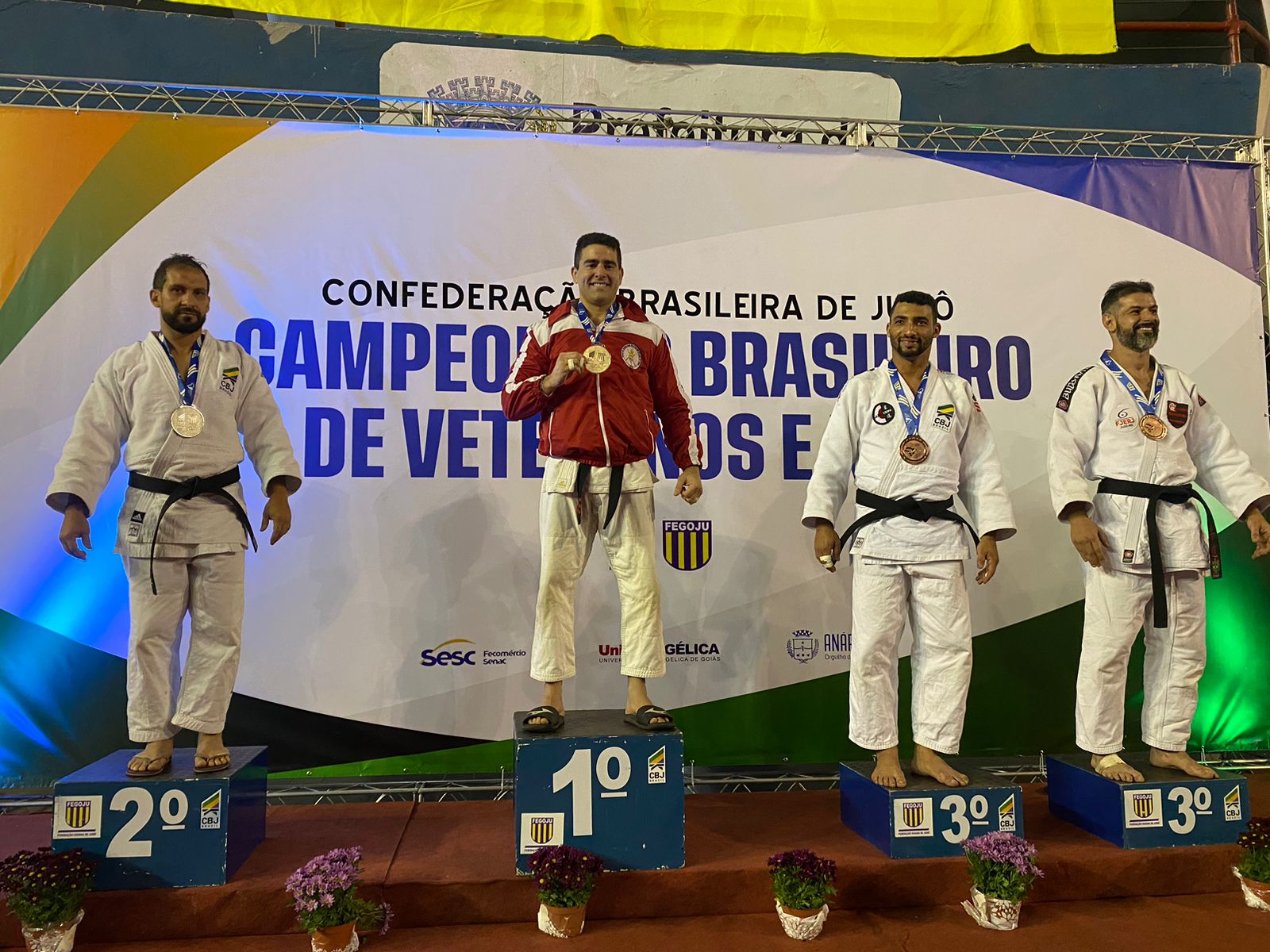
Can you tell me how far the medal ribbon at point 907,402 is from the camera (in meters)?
3.41

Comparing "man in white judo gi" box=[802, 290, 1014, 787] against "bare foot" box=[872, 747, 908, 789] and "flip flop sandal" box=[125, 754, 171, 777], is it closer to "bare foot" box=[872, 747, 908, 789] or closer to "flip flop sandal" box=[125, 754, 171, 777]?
"bare foot" box=[872, 747, 908, 789]

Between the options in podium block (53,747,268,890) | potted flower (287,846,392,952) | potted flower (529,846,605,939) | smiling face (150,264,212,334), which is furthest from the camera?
smiling face (150,264,212,334)

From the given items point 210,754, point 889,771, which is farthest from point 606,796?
point 210,754

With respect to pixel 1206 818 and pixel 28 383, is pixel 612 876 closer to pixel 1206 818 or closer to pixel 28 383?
pixel 1206 818

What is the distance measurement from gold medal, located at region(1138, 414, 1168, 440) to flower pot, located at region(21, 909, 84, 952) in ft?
13.1

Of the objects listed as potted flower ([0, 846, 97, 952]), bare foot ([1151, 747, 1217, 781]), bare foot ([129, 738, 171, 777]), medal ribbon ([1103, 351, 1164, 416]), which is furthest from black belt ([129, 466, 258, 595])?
bare foot ([1151, 747, 1217, 781])

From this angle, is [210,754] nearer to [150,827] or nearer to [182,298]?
[150,827]

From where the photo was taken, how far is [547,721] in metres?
3.10

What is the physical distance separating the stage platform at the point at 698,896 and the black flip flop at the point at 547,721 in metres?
0.46

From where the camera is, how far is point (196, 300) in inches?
127

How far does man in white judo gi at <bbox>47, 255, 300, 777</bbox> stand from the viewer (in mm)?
3104

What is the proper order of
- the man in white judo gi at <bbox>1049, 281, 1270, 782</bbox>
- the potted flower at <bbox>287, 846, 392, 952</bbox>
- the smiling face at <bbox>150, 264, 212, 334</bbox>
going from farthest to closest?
the man in white judo gi at <bbox>1049, 281, 1270, 782</bbox> → the smiling face at <bbox>150, 264, 212, 334</bbox> → the potted flower at <bbox>287, 846, 392, 952</bbox>

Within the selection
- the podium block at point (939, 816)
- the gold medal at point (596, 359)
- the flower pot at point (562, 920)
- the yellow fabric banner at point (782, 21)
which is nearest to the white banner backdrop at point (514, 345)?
the yellow fabric banner at point (782, 21)

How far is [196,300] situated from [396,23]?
7.73ft
